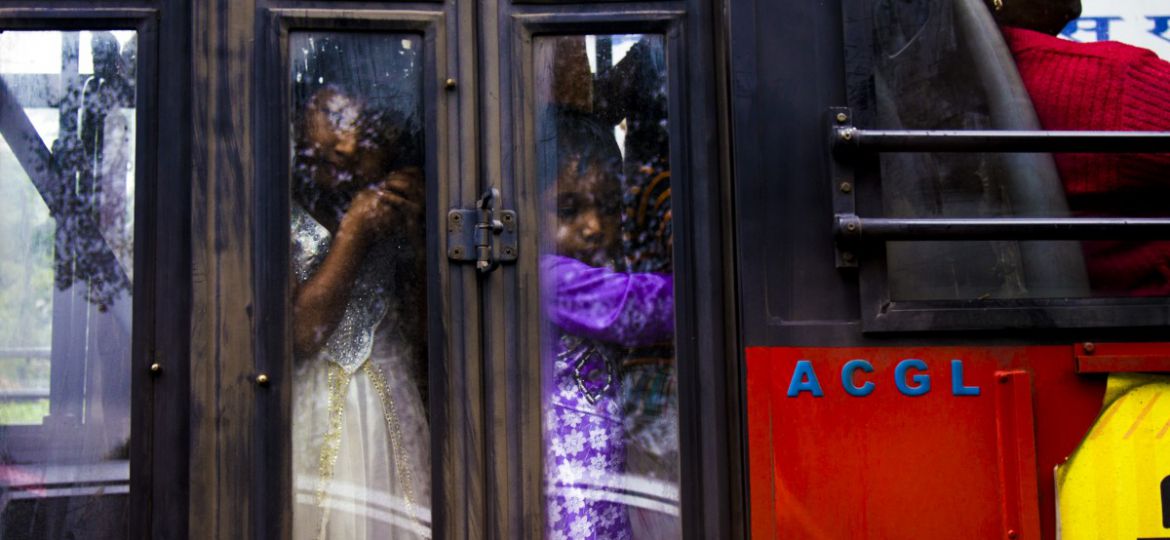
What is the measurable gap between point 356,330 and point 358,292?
3.3 inches

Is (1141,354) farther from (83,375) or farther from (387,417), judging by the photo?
(83,375)

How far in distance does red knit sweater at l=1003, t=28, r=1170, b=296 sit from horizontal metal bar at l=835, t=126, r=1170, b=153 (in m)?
0.09

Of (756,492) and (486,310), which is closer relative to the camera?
(756,492)

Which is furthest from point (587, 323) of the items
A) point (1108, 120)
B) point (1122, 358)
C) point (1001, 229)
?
point (1108, 120)

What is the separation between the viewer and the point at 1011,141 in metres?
2.09

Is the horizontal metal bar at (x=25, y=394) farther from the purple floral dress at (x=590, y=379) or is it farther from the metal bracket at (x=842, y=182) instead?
the metal bracket at (x=842, y=182)

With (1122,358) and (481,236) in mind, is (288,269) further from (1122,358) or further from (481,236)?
(1122,358)

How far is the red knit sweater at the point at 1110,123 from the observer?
85.0 inches

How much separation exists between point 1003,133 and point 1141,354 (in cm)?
54

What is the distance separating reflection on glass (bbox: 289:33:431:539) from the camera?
2182mm

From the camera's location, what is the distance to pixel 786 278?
213 centimetres

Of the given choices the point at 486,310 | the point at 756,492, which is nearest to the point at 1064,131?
the point at 756,492

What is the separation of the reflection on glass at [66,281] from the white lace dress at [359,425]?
37 cm

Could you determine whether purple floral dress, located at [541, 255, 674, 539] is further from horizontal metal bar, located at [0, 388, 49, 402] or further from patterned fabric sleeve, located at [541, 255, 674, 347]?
horizontal metal bar, located at [0, 388, 49, 402]
